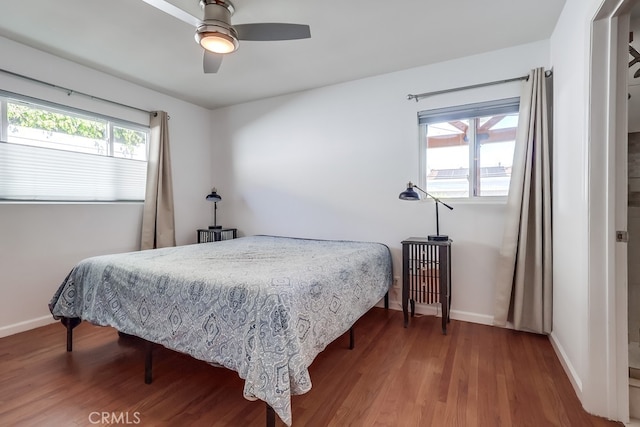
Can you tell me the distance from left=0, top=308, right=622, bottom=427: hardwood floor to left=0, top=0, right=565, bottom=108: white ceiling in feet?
7.96

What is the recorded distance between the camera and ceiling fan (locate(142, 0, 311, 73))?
1.78 m

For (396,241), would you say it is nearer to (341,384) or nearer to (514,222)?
(514,222)

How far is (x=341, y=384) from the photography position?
5.80ft

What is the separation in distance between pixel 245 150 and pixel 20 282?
2.56 metres

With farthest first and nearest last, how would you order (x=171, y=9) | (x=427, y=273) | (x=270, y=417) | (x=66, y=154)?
(x=66, y=154)
(x=427, y=273)
(x=171, y=9)
(x=270, y=417)

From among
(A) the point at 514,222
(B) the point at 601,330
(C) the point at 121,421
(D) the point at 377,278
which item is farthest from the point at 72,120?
(B) the point at 601,330

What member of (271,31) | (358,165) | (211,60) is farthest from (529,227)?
(211,60)

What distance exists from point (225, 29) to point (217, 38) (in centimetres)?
8

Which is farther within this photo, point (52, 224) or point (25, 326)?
point (52, 224)

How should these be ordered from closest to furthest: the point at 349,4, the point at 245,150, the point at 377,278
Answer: the point at 349,4 < the point at 377,278 < the point at 245,150

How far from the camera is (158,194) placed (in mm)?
3379

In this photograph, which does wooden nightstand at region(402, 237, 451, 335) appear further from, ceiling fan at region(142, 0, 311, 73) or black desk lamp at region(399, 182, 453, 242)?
ceiling fan at region(142, 0, 311, 73)

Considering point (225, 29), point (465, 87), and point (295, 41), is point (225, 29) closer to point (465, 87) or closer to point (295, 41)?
point (295, 41)

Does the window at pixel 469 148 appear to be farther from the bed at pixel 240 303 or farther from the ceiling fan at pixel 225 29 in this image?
the ceiling fan at pixel 225 29
